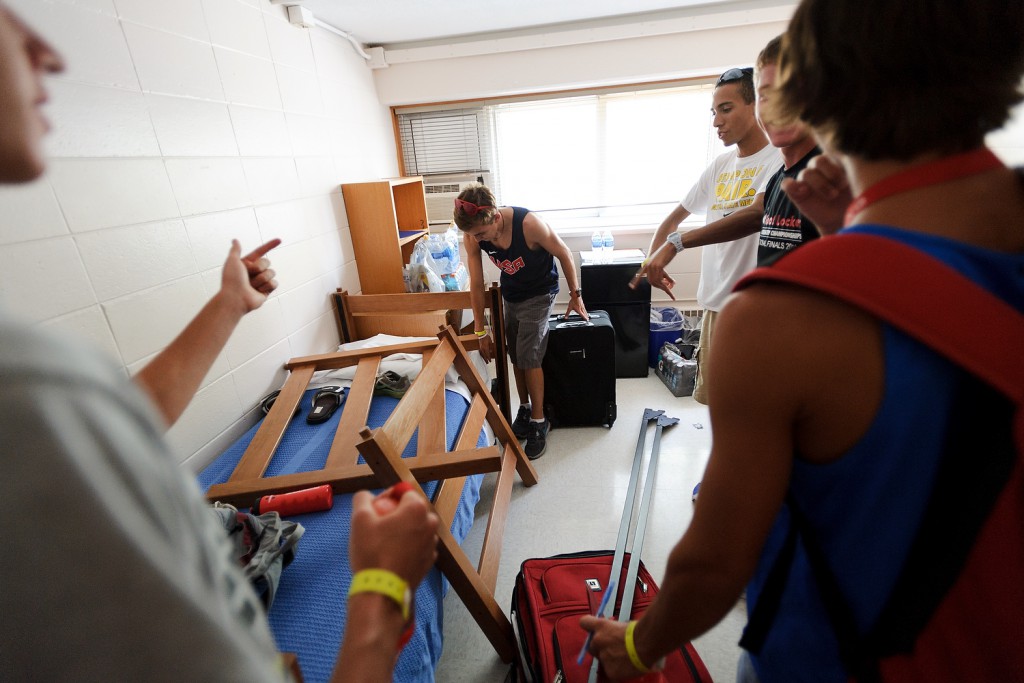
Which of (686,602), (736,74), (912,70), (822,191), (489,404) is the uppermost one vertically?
(736,74)

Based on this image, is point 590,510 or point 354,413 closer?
point 354,413

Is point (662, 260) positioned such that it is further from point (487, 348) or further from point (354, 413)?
point (354, 413)

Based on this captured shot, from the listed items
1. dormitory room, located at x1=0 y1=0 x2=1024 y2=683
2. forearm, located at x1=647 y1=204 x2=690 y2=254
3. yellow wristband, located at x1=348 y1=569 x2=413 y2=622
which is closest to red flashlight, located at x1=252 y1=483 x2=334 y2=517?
dormitory room, located at x1=0 y1=0 x2=1024 y2=683

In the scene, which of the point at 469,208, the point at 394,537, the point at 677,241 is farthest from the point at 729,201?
the point at 394,537

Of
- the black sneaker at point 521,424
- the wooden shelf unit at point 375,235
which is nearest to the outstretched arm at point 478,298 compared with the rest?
the black sneaker at point 521,424

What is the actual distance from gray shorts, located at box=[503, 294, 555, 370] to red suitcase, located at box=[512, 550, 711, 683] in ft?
4.12

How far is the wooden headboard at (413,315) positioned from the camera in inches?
96.3

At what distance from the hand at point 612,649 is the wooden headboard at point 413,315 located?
1711 mm

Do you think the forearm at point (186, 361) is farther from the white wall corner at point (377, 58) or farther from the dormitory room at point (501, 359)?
the white wall corner at point (377, 58)

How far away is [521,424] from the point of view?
106 inches

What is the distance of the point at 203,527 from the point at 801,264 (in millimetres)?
551

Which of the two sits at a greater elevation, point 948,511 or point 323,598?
point 948,511

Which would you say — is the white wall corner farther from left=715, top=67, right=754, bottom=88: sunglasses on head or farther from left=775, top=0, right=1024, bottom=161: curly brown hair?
left=775, top=0, right=1024, bottom=161: curly brown hair

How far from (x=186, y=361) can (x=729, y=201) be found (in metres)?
1.96
